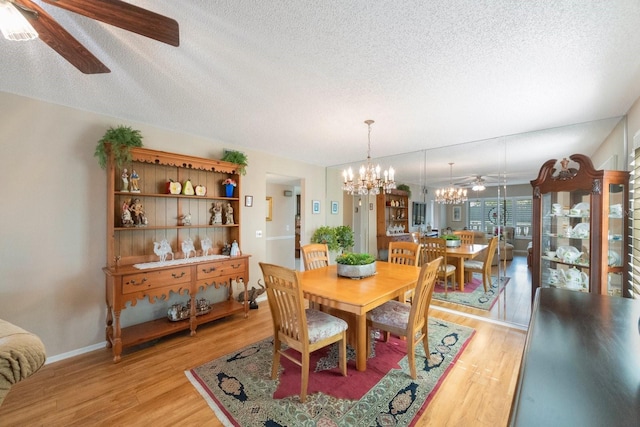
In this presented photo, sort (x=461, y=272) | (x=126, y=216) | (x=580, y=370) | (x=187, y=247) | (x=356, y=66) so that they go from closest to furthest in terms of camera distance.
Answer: (x=580, y=370) < (x=356, y=66) < (x=126, y=216) < (x=187, y=247) < (x=461, y=272)

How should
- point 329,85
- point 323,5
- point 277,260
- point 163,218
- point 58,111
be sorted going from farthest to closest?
point 277,260, point 163,218, point 58,111, point 329,85, point 323,5

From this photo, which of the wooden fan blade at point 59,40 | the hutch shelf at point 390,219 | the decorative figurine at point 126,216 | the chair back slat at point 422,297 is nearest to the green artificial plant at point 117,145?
the decorative figurine at point 126,216

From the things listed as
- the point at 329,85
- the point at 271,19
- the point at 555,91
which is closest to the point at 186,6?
the point at 271,19

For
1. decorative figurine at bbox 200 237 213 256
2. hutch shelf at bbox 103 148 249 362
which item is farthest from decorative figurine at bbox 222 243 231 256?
decorative figurine at bbox 200 237 213 256

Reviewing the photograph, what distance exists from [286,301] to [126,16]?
1.84m

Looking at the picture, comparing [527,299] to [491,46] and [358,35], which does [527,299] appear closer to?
[491,46]

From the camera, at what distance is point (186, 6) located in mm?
1303

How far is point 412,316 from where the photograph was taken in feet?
6.77

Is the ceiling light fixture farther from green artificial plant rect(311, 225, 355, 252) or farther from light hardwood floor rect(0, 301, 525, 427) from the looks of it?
green artificial plant rect(311, 225, 355, 252)

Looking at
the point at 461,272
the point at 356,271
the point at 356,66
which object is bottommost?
the point at 461,272

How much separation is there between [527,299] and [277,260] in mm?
4777

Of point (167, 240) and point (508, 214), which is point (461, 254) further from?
point (167, 240)

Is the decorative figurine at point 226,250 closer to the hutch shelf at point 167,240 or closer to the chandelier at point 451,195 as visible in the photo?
the hutch shelf at point 167,240

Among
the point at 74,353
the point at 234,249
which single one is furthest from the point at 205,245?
the point at 74,353
